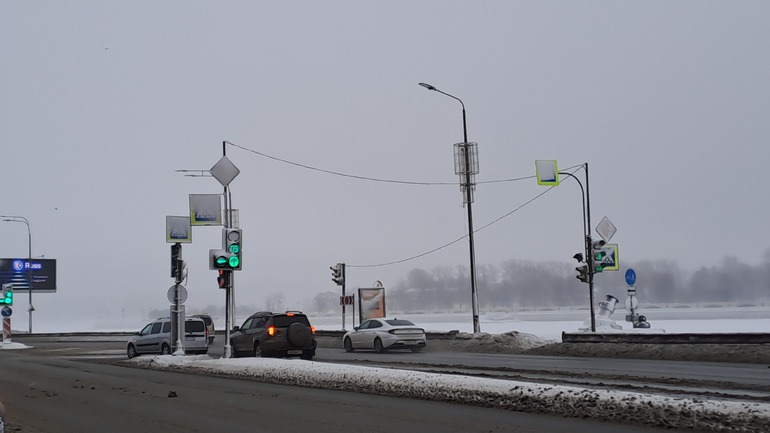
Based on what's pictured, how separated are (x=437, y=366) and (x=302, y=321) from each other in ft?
24.3

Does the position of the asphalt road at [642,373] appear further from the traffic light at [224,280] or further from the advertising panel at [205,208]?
the advertising panel at [205,208]

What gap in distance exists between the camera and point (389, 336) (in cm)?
3197

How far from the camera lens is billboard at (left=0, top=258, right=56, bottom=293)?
7975 centimetres

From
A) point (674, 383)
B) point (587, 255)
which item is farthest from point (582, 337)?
point (674, 383)

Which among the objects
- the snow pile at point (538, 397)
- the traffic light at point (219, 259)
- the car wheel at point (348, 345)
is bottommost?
the car wheel at point (348, 345)

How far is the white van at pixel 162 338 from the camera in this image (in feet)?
103

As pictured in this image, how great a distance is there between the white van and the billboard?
51600mm

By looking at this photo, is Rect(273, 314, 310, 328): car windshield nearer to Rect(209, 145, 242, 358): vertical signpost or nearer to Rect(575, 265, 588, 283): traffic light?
Rect(209, 145, 242, 358): vertical signpost

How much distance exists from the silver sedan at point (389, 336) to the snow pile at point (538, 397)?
11669 mm

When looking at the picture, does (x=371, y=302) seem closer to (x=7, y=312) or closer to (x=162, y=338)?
(x=162, y=338)

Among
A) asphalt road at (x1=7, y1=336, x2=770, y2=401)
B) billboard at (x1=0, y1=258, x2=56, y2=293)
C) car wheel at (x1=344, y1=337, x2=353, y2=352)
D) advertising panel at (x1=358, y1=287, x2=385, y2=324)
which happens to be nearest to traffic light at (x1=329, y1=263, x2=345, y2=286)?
advertising panel at (x1=358, y1=287, x2=385, y2=324)

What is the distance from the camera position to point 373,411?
12.5 m

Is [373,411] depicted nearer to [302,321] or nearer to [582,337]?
[302,321]

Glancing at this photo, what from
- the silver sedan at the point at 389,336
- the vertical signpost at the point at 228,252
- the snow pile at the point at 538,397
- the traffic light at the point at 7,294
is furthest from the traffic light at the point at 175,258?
the traffic light at the point at 7,294
